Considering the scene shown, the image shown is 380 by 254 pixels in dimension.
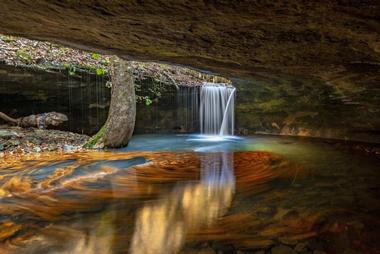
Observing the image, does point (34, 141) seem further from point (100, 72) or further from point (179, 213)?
point (179, 213)

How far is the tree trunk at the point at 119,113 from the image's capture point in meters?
8.48

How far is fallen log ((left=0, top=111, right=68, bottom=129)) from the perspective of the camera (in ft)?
30.8

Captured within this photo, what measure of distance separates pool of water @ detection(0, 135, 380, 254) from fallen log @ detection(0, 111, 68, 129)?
328cm

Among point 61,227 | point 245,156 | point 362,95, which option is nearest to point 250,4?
point 61,227

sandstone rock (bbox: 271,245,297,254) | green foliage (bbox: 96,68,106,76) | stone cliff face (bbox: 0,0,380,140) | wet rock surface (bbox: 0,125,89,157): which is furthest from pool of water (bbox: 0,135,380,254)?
green foliage (bbox: 96,68,106,76)

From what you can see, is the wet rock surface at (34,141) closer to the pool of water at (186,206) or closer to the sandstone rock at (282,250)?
the pool of water at (186,206)

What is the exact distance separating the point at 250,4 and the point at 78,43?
3199mm

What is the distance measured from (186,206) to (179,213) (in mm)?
270

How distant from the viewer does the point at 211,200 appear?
4160 millimetres

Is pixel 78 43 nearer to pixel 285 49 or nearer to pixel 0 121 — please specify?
pixel 285 49

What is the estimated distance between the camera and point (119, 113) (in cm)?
848

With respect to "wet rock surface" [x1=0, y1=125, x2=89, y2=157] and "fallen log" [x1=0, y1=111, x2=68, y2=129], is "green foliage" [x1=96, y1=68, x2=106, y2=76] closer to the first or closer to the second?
"fallen log" [x1=0, y1=111, x2=68, y2=129]

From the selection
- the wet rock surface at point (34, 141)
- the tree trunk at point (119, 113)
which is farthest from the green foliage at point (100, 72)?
the wet rock surface at point (34, 141)

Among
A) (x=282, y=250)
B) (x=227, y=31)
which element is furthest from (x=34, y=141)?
(x=282, y=250)
